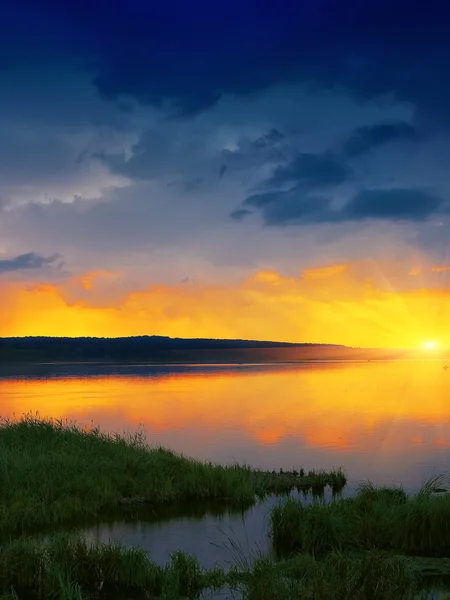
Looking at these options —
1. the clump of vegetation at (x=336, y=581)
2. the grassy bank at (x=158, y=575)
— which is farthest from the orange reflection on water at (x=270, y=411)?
the clump of vegetation at (x=336, y=581)

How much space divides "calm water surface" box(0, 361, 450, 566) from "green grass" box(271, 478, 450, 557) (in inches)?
37.8

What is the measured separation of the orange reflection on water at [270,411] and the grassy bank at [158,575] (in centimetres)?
2357

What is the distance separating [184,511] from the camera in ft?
70.2

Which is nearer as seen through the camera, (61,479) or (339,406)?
(61,479)

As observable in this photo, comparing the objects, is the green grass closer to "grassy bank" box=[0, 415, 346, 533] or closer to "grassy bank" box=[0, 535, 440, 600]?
"grassy bank" box=[0, 535, 440, 600]

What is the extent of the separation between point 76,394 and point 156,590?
68744mm

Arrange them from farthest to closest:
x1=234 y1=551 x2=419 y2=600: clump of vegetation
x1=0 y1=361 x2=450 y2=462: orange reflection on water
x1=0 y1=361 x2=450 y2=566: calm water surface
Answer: x1=0 y1=361 x2=450 y2=462: orange reflection on water
x1=0 y1=361 x2=450 y2=566: calm water surface
x1=234 y1=551 x2=419 y2=600: clump of vegetation

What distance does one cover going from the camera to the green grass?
16281 mm

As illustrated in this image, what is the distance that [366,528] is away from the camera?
658 inches

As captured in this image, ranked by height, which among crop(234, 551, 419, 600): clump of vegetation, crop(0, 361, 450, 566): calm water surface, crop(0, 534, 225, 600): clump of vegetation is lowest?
crop(0, 361, 450, 566): calm water surface

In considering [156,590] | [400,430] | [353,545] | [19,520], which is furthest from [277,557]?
[400,430]

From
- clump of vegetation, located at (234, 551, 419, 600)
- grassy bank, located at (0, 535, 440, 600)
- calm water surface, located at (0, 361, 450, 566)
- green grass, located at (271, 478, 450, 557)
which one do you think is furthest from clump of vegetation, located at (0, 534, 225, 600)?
green grass, located at (271, 478, 450, 557)

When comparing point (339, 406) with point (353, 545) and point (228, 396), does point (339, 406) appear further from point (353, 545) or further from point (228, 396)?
point (353, 545)

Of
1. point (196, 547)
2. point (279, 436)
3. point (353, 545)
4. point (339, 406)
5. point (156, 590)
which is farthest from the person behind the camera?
point (339, 406)
